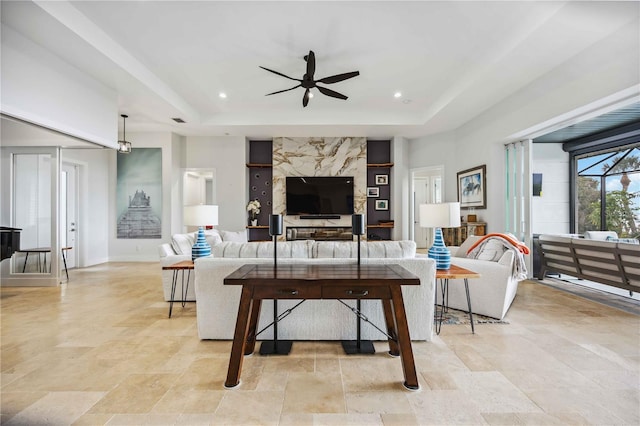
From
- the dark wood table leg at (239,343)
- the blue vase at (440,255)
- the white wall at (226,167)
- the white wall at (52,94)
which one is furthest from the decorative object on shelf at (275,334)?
the white wall at (226,167)

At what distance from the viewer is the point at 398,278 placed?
187 centimetres

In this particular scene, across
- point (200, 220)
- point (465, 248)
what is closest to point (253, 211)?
point (200, 220)

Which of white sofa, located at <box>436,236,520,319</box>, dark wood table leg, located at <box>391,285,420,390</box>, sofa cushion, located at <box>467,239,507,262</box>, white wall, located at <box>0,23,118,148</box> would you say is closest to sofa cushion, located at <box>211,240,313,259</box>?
dark wood table leg, located at <box>391,285,420,390</box>

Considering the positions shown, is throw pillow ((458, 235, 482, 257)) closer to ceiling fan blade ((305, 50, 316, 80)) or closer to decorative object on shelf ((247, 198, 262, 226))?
ceiling fan blade ((305, 50, 316, 80))

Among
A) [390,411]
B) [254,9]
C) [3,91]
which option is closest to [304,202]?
[254,9]

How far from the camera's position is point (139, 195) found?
6758mm

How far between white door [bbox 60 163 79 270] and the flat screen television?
4.28 metres

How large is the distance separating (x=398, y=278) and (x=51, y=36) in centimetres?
394

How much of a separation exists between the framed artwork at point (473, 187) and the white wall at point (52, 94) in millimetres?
5949

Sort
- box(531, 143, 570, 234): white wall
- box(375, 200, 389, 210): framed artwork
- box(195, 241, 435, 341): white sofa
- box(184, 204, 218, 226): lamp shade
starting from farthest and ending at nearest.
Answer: box(375, 200, 389, 210): framed artwork
box(531, 143, 570, 234): white wall
box(184, 204, 218, 226): lamp shade
box(195, 241, 435, 341): white sofa

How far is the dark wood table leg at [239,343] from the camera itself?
189 centimetres

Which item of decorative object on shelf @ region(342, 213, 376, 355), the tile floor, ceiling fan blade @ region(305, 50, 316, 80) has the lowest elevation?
the tile floor

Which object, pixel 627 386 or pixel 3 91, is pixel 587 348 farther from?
pixel 3 91

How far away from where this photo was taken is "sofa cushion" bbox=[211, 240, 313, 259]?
2582 millimetres
